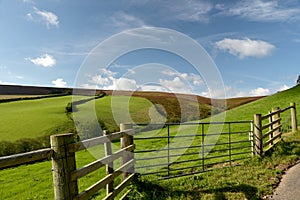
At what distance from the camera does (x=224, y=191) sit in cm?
545

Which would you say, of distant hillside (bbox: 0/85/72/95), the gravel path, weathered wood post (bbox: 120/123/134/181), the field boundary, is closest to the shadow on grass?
weathered wood post (bbox: 120/123/134/181)

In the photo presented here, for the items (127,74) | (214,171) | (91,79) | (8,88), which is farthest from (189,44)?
(8,88)

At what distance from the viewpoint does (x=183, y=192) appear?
5.48 m

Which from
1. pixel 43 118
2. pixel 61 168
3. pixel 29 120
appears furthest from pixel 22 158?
pixel 29 120

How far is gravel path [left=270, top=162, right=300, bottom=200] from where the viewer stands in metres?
5.15

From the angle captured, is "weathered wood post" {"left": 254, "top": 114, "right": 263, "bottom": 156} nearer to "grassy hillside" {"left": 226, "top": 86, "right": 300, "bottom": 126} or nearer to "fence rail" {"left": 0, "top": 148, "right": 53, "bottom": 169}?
"fence rail" {"left": 0, "top": 148, "right": 53, "bottom": 169}

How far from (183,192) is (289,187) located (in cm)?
235

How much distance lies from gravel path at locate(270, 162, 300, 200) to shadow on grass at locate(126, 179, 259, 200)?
19.2 inches

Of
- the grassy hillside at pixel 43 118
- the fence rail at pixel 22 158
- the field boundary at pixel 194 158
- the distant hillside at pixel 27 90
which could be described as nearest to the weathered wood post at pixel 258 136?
the field boundary at pixel 194 158

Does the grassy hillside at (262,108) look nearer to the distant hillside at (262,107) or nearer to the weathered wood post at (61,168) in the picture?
the distant hillside at (262,107)

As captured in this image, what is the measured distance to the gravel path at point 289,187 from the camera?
16.9ft

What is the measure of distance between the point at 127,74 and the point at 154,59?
1098 millimetres

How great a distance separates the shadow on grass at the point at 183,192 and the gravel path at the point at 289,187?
19.2 inches

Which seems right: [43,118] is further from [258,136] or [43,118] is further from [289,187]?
[289,187]
